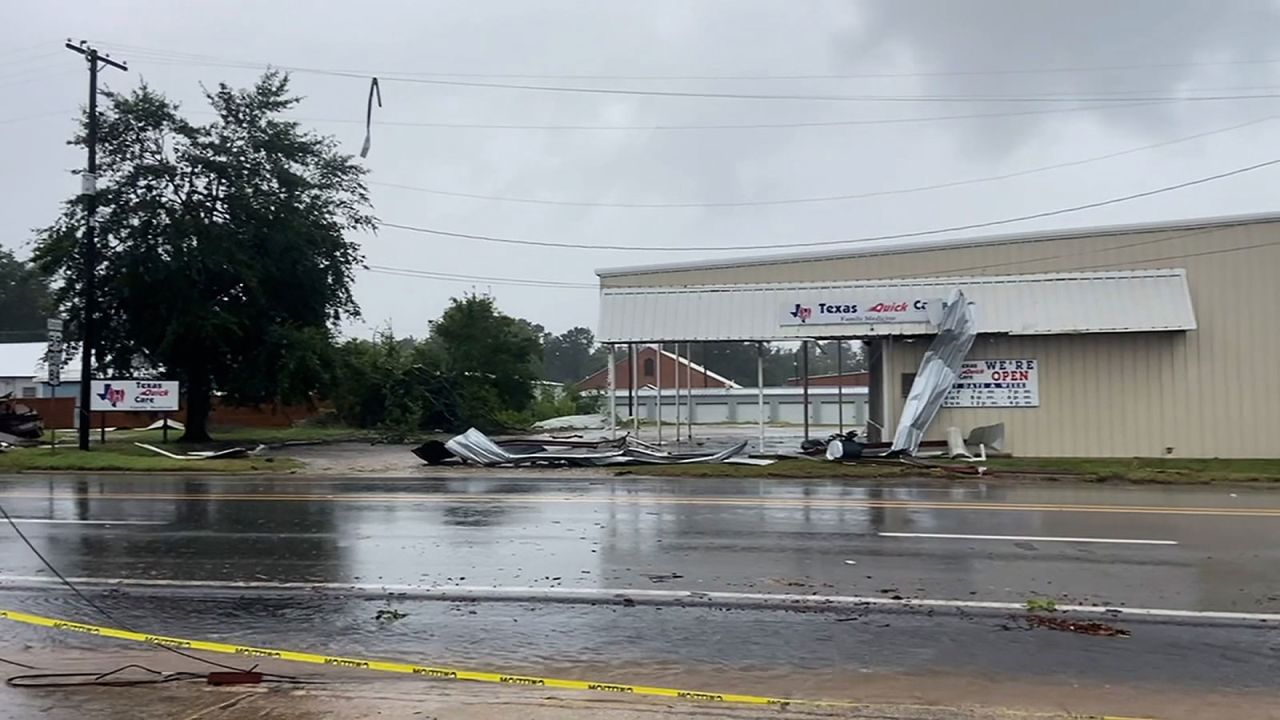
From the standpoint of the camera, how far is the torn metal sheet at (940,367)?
22.3 metres

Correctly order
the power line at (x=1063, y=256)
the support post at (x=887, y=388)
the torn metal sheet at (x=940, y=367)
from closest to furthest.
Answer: the torn metal sheet at (x=940, y=367) → the power line at (x=1063, y=256) → the support post at (x=887, y=388)

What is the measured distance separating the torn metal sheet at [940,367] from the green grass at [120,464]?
14209mm

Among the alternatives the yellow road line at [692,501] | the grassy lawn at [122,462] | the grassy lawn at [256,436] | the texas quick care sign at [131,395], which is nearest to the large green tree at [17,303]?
the grassy lawn at [256,436]

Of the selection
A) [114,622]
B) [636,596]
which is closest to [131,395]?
[114,622]

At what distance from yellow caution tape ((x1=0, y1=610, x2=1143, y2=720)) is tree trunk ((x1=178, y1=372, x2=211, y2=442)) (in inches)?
1071

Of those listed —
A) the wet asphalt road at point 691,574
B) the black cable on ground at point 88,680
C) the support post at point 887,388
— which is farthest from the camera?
the support post at point 887,388

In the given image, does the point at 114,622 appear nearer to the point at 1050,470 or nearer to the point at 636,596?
the point at 636,596

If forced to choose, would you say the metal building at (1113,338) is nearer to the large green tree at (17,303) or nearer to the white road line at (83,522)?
the white road line at (83,522)

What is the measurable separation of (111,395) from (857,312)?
843 inches

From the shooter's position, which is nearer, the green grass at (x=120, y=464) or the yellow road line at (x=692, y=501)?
the yellow road line at (x=692, y=501)

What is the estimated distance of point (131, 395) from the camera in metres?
28.7

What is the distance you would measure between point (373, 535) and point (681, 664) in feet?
20.5

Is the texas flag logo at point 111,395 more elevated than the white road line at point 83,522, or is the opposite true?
the texas flag logo at point 111,395

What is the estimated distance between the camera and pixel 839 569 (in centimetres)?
948
